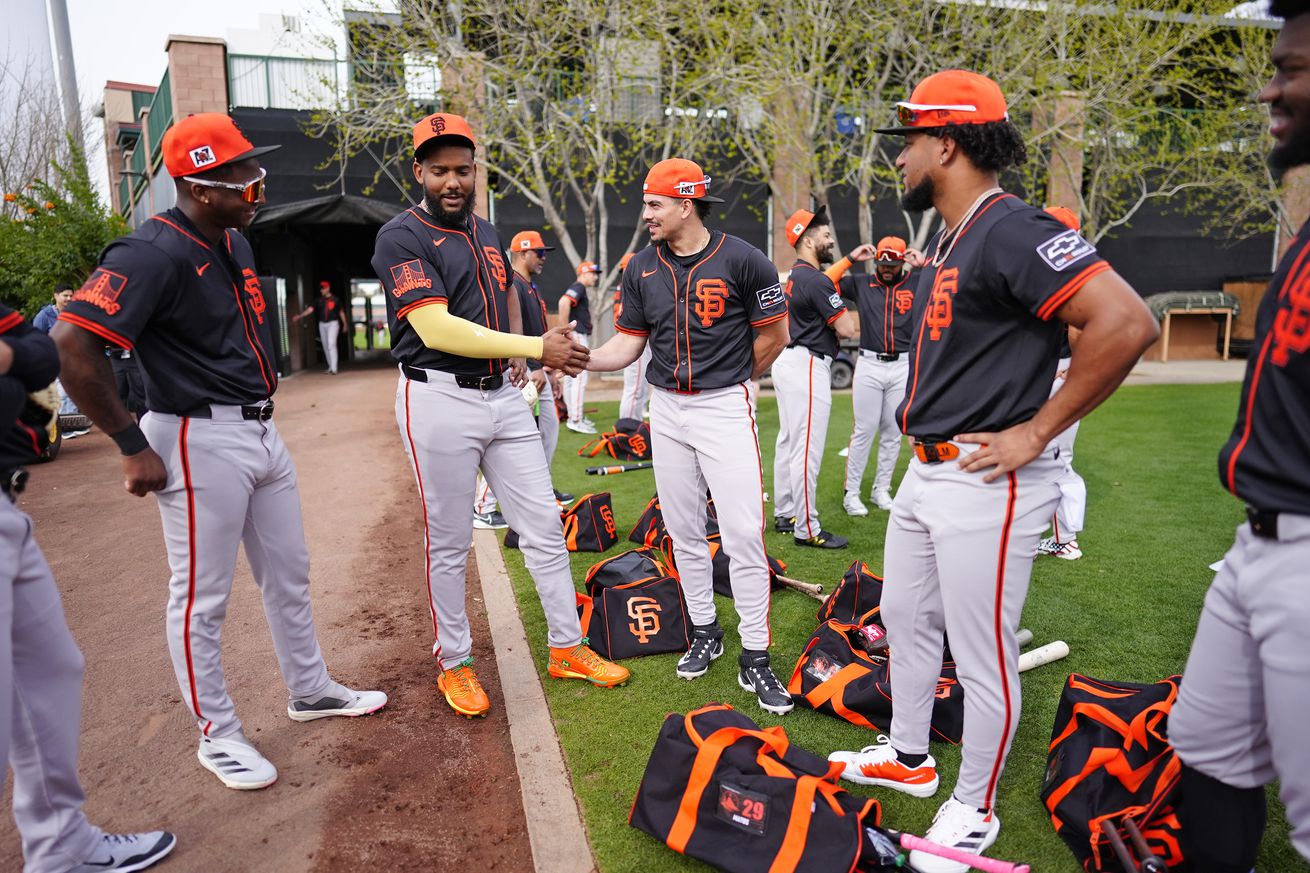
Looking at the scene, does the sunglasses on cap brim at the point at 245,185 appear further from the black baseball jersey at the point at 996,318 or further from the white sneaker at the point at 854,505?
the white sneaker at the point at 854,505

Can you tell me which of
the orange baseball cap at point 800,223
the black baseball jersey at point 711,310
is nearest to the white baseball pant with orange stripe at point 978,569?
the black baseball jersey at point 711,310

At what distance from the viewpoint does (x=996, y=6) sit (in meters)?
15.6

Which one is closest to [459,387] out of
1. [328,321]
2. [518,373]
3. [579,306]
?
[518,373]

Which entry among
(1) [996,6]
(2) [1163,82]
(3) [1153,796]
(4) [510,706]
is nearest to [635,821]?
(4) [510,706]

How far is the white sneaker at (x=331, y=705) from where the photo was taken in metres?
3.80

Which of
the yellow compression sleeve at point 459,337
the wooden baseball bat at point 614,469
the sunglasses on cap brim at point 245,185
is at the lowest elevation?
the wooden baseball bat at point 614,469

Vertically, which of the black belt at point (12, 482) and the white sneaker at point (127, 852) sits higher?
the black belt at point (12, 482)

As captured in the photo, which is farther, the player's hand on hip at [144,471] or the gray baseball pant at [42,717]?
the player's hand on hip at [144,471]

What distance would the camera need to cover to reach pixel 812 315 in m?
6.53

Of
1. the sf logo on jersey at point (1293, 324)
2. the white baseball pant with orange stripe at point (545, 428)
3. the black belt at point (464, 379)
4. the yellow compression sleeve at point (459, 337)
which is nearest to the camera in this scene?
the sf logo on jersey at point (1293, 324)

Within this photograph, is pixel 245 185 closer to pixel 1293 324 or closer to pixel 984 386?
pixel 984 386

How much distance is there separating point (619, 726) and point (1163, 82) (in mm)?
18009

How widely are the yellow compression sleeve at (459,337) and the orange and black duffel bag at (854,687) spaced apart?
76.9 inches

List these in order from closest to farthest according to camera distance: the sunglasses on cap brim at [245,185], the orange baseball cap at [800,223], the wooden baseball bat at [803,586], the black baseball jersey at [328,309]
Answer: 1. the sunglasses on cap brim at [245,185]
2. the wooden baseball bat at [803,586]
3. the orange baseball cap at [800,223]
4. the black baseball jersey at [328,309]
